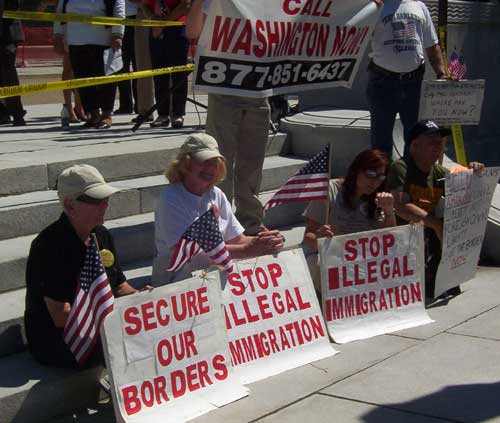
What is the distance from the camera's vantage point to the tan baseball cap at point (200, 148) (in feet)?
17.9

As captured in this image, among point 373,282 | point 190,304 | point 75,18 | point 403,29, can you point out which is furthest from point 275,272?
point 75,18

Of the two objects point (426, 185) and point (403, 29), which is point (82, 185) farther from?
point (403, 29)

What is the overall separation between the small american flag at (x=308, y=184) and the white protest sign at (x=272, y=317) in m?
0.46

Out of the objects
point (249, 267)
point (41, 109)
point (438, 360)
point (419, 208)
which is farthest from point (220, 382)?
point (41, 109)

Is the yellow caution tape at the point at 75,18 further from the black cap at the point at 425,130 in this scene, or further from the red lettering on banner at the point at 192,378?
the red lettering on banner at the point at 192,378

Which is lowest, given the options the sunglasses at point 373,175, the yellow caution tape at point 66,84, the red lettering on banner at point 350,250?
the red lettering on banner at point 350,250

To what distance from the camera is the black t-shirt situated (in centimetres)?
474

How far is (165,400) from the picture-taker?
4820mm

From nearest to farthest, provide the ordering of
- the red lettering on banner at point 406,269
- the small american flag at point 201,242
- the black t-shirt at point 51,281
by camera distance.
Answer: the black t-shirt at point 51,281
the small american flag at point 201,242
the red lettering on banner at point 406,269

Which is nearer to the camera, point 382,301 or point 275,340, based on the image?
point 275,340

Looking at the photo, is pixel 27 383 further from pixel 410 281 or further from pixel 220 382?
pixel 410 281

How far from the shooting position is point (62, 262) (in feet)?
15.6

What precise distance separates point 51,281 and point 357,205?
97.5 inches

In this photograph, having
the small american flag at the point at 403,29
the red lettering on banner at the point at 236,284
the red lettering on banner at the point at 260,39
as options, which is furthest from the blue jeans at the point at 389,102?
the red lettering on banner at the point at 236,284
